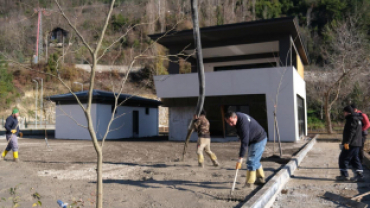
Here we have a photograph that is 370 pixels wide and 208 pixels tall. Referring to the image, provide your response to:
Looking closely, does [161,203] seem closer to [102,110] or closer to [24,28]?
[24,28]

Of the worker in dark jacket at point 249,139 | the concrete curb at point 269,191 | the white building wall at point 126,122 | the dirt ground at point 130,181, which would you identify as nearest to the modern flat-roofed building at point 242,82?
the white building wall at point 126,122

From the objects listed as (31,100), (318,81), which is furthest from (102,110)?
(318,81)

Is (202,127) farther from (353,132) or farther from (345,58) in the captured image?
(345,58)

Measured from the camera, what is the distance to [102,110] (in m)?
21.3

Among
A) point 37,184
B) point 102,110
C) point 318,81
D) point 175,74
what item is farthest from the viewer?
point 318,81

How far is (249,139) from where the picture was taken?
19.4 ft

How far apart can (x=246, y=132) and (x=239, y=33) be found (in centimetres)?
1305

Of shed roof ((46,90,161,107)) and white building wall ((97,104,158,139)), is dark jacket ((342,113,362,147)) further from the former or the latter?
white building wall ((97,104,158,139))

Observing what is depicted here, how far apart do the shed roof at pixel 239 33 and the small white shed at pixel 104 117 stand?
187 inches

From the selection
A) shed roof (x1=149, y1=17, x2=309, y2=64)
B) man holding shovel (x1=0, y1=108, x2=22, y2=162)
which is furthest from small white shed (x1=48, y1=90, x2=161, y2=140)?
man holding shovel (x1=0, y1=108, x2=22, y2=162)

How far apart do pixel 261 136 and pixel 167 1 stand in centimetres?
423

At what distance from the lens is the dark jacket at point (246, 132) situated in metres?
5.73

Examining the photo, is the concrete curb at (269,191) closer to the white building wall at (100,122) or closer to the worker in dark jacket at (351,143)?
the worker in dark jacket at (351,143)

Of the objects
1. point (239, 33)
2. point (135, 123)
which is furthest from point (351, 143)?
point (135, 123)
